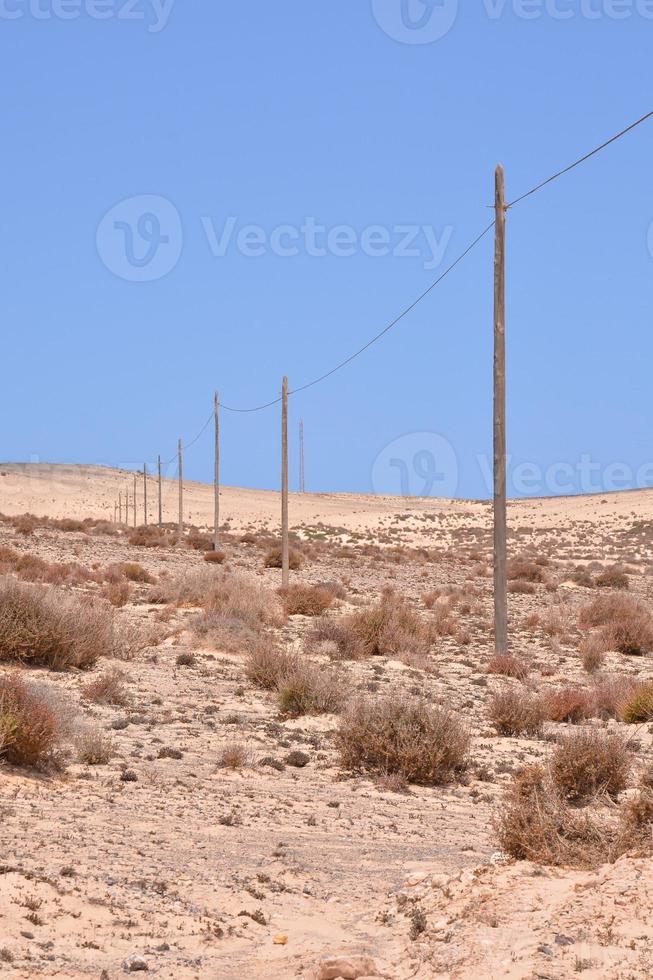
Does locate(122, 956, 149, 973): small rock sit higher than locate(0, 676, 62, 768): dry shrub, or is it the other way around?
locate(0, 676, 62, 768): dry shrub

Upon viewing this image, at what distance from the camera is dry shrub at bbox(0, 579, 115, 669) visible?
1616 centimetres

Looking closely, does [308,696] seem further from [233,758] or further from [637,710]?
[637,710]

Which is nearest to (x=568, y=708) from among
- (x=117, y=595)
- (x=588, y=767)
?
(x=588, y=767)

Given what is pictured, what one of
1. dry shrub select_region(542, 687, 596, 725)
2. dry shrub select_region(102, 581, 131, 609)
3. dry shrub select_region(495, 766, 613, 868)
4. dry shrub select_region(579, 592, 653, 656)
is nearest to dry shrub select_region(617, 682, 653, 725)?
dry shrub select_region(542, 687, 596, 725)

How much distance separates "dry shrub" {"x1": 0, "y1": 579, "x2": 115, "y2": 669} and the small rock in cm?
1043

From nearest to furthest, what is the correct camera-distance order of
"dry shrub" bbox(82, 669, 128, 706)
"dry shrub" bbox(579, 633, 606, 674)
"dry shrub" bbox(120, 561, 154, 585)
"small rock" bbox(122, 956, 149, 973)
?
"small rock" bbox(122, 956, 149, 973)
"dry shrub" bbox(82, 669, 128, 706)
"dry shrub" bbox(579, 633, 606, 674)
"dry shrub" bbox(120, 561, 154, 585)

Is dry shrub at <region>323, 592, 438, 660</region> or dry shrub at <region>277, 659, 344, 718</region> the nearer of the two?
dry shrub at <region>277, 659, 344, 718</region>

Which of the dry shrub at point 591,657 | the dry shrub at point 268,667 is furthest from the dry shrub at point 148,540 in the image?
the dry shrub at point 268,667

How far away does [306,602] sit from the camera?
1095 inches

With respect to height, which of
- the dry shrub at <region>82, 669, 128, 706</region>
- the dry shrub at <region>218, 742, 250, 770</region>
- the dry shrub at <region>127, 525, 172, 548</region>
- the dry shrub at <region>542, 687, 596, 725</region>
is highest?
the dry shrub at <region>127, 525, 172, 548</region>

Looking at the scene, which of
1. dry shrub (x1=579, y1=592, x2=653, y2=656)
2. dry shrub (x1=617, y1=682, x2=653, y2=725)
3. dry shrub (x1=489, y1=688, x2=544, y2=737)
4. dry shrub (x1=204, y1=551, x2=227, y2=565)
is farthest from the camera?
dry shrub (x1=204, y1=551, x2=227, y2=565)

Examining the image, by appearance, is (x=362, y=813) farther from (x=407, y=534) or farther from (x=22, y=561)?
(x=407, y=534)

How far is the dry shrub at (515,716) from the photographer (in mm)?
14070

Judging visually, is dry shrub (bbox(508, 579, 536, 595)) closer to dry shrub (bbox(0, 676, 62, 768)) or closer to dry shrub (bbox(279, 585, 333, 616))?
dry shrub (bbox(279, 585, 333, 616))
